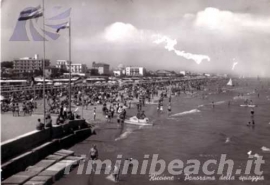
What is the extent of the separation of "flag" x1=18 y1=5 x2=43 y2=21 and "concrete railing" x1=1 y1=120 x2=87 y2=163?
18.5ft

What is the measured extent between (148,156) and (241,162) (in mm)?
5504

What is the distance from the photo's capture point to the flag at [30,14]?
54.6 ft

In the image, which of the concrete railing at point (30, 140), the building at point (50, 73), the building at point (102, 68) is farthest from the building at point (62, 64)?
the concrete railing at point (30, 140)

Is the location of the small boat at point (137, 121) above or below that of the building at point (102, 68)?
below

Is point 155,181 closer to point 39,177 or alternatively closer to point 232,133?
point 39,177

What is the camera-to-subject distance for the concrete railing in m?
13.0

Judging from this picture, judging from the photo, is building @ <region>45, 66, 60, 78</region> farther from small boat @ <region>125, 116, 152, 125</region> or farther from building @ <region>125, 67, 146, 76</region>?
building @ <region>125, 67, 146, 76</region>

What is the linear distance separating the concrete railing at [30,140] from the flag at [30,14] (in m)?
5.63

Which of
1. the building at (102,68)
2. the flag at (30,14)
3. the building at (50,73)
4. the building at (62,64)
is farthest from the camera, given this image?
the building at (102,68)

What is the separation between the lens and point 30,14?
16766mm

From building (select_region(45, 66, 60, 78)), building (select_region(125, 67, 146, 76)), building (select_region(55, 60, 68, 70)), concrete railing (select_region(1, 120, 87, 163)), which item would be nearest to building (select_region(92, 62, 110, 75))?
building (select_region(55, 60, 68, 70))

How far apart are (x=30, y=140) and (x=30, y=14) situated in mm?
6256

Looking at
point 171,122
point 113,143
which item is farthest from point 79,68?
point 113,143

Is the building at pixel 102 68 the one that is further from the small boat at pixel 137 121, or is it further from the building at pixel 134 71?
the small boat at pixel 137 121
